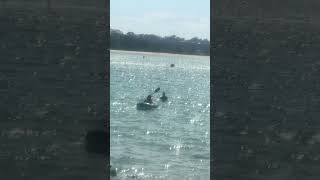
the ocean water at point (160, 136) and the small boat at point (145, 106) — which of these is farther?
the small boat at point (145, 106)

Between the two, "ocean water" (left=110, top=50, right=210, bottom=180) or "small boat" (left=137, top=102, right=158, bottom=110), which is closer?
"ocean water" (left=110, top=50, right=210, bottom=180)

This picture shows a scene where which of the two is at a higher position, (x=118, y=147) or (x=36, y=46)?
(x=36, y=46)

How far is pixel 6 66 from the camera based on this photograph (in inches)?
310

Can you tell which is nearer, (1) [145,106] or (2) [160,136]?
(2) [160,136]
